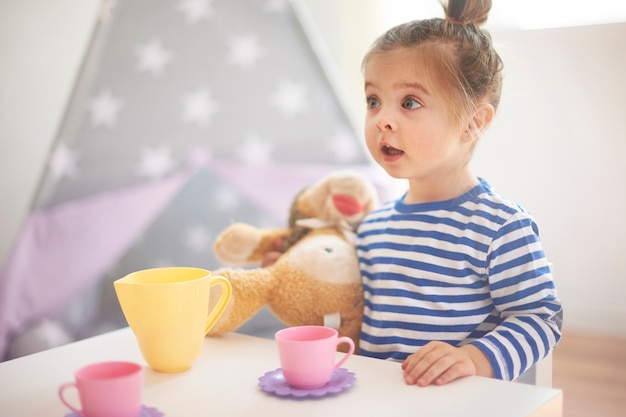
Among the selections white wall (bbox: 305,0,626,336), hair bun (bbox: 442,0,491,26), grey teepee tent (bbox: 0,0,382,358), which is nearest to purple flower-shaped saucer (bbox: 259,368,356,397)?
hair bun (bbox: 442,0,491,26)

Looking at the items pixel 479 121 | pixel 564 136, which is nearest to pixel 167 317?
pixel 479 121

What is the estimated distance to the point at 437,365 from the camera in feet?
2.34

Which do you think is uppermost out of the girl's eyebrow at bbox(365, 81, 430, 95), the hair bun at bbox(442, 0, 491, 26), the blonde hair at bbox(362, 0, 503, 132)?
the hair bun at bbox(442, 0, 491, 26)

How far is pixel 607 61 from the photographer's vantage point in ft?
5.95

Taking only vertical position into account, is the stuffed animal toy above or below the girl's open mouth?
below

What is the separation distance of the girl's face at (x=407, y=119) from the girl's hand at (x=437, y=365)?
29 cm

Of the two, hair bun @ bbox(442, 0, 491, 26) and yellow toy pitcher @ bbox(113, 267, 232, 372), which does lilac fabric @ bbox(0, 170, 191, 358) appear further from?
hair bun @ bbox(442, 0, 491, 26)

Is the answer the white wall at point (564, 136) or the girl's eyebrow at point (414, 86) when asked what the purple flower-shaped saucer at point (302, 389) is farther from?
the white wall at point (564, 136)

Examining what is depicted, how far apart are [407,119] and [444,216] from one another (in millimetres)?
147

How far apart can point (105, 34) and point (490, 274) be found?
2.60 ft

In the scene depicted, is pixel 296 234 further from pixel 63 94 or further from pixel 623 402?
pixel 623 402

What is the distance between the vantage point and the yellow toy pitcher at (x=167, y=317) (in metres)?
0.71

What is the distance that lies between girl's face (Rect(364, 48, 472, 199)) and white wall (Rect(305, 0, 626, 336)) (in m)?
0.86

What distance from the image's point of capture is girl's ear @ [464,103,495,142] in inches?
38.9
